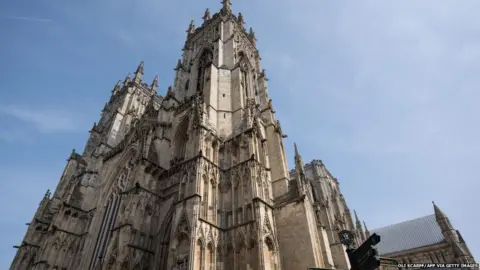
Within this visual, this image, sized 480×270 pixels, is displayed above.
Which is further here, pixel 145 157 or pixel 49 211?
pixel 49 211

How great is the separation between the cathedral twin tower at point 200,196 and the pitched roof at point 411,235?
49.6 feet

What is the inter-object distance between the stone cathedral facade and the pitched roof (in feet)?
47.7

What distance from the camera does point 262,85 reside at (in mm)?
26359

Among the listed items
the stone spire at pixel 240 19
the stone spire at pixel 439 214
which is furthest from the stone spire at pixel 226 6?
the stone spire at pixel 439 214

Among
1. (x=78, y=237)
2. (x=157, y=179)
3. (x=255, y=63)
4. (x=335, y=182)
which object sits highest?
(x=255, y=63)

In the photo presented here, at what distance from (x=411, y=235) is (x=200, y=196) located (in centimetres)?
3473

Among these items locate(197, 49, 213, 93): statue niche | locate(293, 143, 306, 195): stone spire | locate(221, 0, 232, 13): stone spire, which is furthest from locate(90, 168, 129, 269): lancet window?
locate(221, 0, 232, 13): stone spire

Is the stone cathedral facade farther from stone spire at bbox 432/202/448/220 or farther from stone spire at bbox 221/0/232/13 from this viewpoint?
stone spire at bbox 432/202/448/220

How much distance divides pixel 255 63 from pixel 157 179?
56.0 feet

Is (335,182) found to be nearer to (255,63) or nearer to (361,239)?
(361,239)

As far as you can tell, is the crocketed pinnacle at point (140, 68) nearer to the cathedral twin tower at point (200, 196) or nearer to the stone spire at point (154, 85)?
the stone spire at point (154, 85)

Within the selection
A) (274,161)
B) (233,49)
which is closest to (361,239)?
(274,161)

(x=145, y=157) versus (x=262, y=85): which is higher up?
(x=262, y=85)

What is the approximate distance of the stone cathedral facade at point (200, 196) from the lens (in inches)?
509
